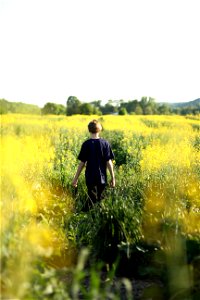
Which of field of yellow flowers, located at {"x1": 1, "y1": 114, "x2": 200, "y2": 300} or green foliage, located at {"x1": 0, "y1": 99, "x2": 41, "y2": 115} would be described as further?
green foliage, located at {"x1": 0, "y1": 99, "x2": 41, "y2": 115}

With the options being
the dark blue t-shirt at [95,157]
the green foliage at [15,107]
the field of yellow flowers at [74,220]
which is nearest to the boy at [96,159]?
the dark blue t-shirt at [95,157]

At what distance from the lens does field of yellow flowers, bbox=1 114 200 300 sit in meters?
2.97

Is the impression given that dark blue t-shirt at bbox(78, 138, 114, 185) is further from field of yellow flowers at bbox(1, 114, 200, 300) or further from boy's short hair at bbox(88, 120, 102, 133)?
field of yellow flowers at bbox(1, 114, 200, 300)

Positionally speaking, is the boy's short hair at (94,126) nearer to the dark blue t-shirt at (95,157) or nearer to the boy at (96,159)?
the boy at (96,159)

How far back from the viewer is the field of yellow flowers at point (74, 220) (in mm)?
2971

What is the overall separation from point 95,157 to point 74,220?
3.02ft

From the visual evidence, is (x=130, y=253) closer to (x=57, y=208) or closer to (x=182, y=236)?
(x=182, y=236)

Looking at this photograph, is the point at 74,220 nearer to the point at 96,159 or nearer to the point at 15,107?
the point at 96,159

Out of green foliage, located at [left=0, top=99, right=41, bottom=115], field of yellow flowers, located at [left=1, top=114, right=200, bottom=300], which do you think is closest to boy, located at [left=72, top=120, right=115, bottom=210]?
field of yellow flowers, located at [left=1, top=114, right=200, bottom=300]

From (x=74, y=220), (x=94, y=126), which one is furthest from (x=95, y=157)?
(x=74, y=220)

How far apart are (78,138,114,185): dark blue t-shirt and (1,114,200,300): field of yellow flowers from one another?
352mm

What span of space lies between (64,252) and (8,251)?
5.11 feet

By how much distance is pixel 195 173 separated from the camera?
262 inches

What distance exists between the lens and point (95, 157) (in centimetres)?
598
